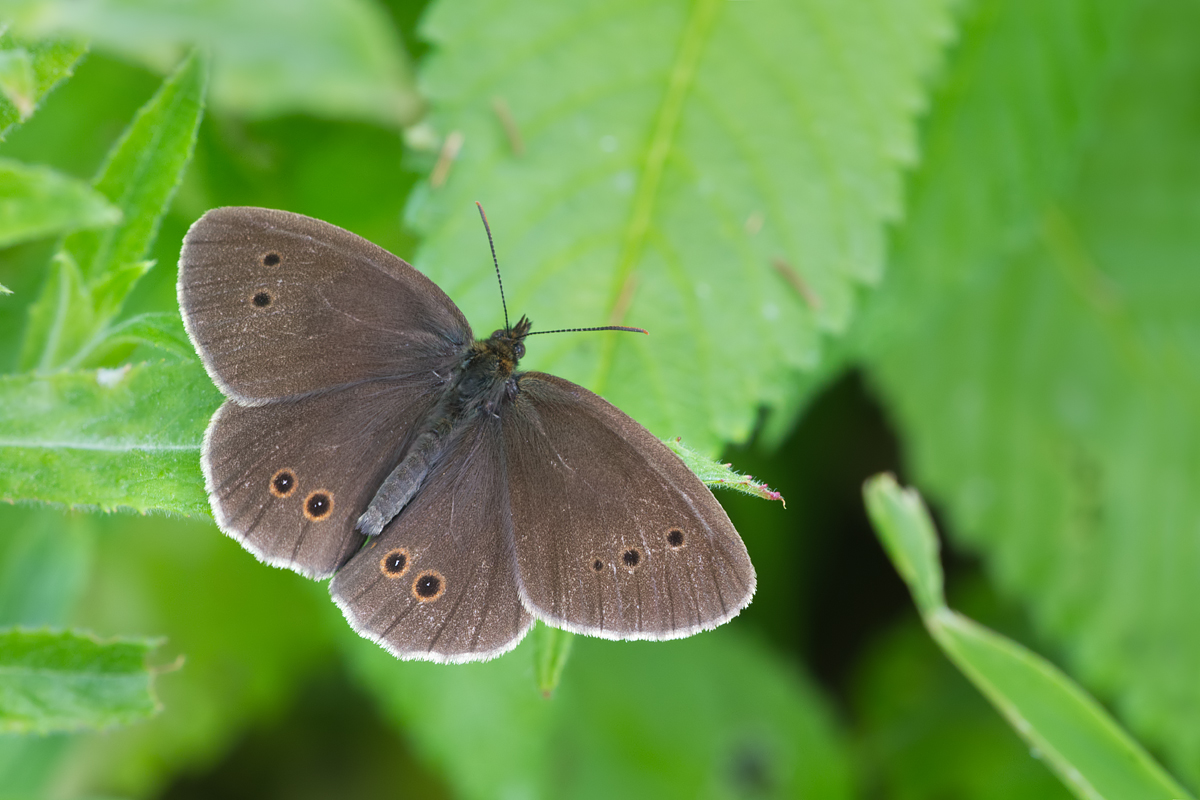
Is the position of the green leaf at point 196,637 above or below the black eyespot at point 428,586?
below

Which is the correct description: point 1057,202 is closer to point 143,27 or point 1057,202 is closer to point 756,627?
point 756,627

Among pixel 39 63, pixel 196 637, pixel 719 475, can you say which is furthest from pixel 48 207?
pixel 196 637

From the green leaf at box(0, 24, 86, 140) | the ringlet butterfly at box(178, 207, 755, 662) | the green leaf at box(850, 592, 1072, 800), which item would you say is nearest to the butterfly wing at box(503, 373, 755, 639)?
the ringlet butterfly at box(178, 207, 755, 662)

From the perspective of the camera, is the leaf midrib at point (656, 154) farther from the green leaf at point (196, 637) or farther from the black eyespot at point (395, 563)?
the green leaf at point (196, 637)

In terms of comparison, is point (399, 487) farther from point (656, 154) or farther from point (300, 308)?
point (656, 154)

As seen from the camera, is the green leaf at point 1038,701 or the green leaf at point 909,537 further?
the green leaf at point 909,537

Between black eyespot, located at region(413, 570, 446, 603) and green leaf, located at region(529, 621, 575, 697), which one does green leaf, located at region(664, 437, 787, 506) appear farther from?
black eyespot, located at region(413, 570, 446, 603)

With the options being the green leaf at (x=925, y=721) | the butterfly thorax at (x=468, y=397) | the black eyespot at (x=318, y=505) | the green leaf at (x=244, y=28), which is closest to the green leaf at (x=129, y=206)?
the green leaf at (x=244, y=28)

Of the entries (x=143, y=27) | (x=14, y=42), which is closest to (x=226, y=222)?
(x=14, y=42)
